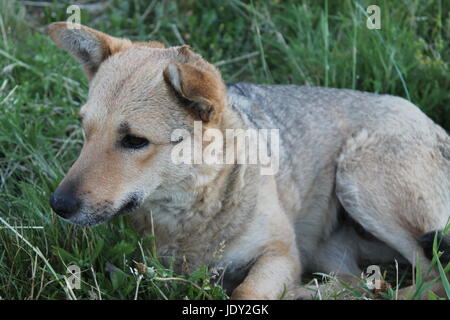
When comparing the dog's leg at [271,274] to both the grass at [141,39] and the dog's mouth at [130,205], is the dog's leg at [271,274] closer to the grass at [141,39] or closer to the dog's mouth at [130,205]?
the grass at [141,39]

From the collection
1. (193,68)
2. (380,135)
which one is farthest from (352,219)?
(193,68)

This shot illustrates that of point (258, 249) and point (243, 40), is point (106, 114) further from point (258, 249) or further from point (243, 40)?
point (243, 40)

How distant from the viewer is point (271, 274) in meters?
3.94

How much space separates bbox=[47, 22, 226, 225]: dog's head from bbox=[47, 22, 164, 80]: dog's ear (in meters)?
0.23

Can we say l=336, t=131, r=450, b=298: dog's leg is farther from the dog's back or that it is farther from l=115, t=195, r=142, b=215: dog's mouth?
l=115, t=195, r=142, b=215: dog's mouth

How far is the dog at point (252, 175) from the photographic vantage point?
354cm

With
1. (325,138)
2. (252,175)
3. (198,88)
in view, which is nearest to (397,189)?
(325,138)

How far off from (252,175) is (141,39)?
2793 mm

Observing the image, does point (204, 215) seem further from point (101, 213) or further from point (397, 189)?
point (397, 189)

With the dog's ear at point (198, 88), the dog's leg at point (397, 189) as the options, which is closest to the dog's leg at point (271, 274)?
the dog's leg at point (397, 189)

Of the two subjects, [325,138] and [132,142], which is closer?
[132,142]

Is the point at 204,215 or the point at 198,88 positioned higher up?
the point at 198,88

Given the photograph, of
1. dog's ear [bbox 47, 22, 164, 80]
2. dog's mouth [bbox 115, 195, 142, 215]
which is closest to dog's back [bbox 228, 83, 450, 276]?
dog's ear [bbox 47, 22, 164, 80]

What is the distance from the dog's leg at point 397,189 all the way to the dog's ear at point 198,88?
1.24 meters
